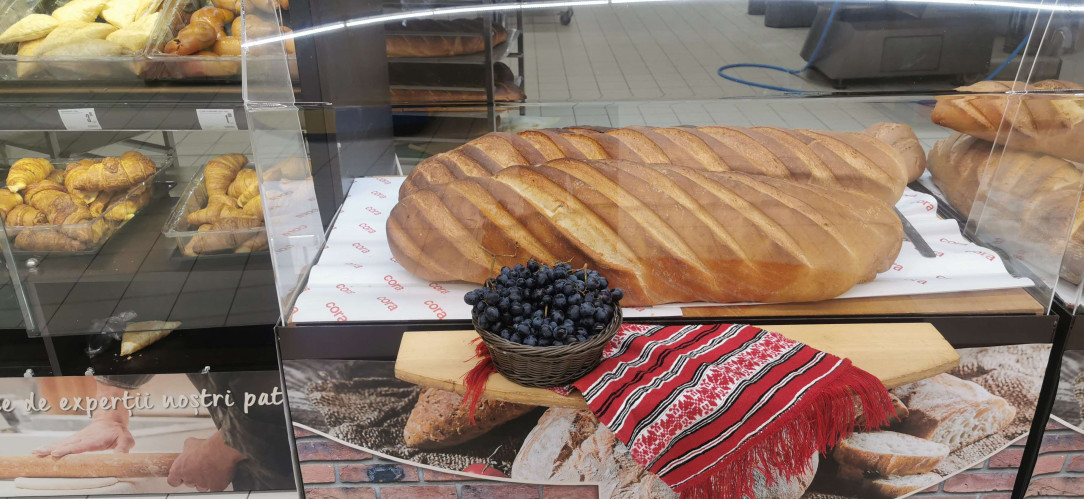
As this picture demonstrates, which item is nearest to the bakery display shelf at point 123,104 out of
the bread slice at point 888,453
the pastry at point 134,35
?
the pastry at point 134,35

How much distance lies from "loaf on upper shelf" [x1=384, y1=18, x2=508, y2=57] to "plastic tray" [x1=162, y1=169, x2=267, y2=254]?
2.30ft

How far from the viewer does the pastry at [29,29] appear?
6.23ft

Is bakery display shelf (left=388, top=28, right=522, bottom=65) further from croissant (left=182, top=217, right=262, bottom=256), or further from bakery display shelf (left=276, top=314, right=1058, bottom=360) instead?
croissant (left=182, top=217, right=262, bottom=256)

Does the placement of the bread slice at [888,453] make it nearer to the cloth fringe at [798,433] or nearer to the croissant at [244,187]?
the cloth fringe at [798,433]

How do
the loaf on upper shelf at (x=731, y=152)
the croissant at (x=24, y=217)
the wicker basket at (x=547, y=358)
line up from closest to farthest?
the wicker basket at (x=547, y=358) → the loaf on upper shelf at (x=731, y=152) → the croissant at (x=24, y=217)

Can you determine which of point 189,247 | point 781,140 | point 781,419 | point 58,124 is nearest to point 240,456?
point 189,247

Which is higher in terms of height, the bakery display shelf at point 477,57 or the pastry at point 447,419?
the bakery display shelf at point 477,57

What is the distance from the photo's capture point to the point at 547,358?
1392 mm

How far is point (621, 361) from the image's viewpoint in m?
1.51

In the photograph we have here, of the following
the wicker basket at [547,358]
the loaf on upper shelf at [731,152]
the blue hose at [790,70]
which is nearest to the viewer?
the wicker basket at [547,358]

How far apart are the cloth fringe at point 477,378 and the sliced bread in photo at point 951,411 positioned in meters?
0.87

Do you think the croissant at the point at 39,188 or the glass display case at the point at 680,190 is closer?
the glass display case at the point at 680,190

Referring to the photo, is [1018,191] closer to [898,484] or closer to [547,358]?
[898,484]

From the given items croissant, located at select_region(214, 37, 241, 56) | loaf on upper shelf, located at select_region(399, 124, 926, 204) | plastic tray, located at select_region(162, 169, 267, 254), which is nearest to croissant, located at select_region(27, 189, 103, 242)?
plastic tray, located at select_region(162, 169, 267, 254)
